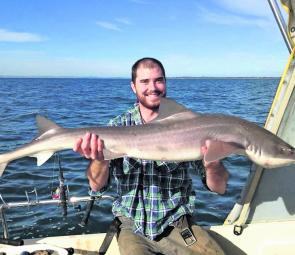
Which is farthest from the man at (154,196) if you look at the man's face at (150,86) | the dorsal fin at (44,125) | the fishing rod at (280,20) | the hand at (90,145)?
the fishing rod at (280,20)

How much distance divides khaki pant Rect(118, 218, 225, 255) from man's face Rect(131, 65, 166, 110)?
129cm

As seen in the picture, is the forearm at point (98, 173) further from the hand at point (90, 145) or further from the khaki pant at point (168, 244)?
the khaki pant at point (168, 244)

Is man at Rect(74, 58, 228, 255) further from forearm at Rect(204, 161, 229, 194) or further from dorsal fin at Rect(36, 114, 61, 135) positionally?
dorsal fin at Rect(36, 114, 61, 135)

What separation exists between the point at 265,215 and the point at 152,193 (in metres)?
1.63

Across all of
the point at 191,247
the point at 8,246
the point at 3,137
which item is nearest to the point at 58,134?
the point at 8,246

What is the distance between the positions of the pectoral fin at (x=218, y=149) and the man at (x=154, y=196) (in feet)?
1.57

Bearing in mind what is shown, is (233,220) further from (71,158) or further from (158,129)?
(71,158)

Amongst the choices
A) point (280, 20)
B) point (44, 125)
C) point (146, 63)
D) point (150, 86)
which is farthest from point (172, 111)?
point (280, 20)

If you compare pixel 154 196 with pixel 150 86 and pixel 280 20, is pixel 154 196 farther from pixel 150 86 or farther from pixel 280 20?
pixel 280 20

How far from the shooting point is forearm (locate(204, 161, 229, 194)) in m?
4.67

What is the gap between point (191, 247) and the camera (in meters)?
4.79

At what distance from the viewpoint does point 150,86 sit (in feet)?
16.4

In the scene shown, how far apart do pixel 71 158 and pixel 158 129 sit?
9.59m

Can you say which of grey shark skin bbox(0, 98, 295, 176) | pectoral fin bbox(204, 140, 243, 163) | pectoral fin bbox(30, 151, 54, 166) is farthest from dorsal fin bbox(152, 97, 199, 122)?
pectoral fin bbox(30, 151, 54, 166)
